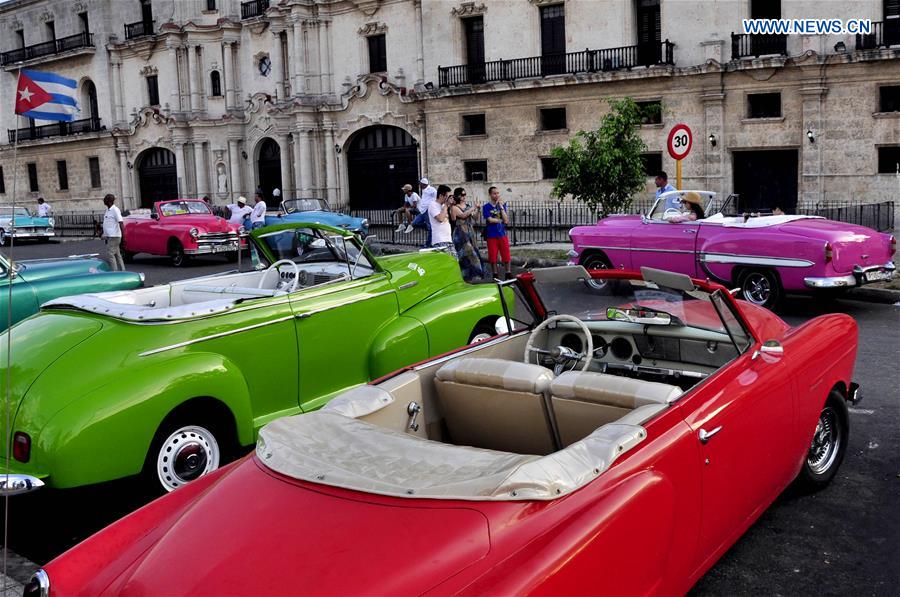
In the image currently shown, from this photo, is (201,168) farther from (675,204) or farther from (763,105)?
(675,204)

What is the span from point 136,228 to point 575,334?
1842 cm

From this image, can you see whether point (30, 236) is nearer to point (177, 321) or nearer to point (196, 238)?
point (196, 238)

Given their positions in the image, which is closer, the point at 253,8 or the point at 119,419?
the point at 119,419

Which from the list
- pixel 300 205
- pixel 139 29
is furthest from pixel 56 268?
pixel 139 29

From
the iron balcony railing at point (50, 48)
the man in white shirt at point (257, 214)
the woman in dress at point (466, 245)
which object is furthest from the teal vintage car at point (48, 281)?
the iron balcony railing at point (50, 48)

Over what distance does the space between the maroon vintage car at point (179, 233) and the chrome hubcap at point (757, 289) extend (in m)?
12.5

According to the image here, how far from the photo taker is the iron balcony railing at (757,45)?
1014 inches

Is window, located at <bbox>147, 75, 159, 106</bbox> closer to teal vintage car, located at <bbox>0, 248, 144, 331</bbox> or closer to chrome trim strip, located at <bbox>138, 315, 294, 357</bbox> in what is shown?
teal vintage car, located at <bbox>0, 248, 144, 331</bbox>

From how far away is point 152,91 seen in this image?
4394 centimetres

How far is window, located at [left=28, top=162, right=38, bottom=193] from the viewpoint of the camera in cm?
5034

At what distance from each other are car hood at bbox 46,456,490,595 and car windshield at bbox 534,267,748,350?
7.31ft

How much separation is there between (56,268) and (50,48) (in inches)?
1741

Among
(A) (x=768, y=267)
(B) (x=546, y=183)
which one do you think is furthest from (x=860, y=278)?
(B) (x=546, y=183)

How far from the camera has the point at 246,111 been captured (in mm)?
39406
